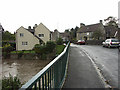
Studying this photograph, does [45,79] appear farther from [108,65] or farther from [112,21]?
[112,21]

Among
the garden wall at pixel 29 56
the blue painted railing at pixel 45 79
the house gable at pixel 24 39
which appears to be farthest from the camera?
the house gable at pixel 24 39

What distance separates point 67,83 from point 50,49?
20857 millimetres

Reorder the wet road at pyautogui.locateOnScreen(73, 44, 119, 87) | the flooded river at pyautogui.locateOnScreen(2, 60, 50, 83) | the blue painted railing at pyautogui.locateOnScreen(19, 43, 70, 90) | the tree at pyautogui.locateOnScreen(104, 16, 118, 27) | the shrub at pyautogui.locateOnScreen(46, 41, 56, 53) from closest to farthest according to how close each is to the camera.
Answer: the blue painted railing at pyautogui.locateOnScreen(19, 43, 70, 90)
the wet road at pyautogui.locateOnScreen(73, 44, 119, 87)
the flooded river at pyautogui.locateOnScreen(2, 60, 50, 83)
the shrub at pyautogui.locateOnScreen(46, 41, 56, 53)
the tree at pyautogui.locateOnScreen(104, 16, 118, 27)

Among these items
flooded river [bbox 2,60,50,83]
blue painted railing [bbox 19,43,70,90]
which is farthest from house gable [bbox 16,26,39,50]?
blue painted railing [bbox 19,43,70,90]

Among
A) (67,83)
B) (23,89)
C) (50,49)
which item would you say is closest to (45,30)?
(50,49)

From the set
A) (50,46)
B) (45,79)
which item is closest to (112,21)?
(50,46)

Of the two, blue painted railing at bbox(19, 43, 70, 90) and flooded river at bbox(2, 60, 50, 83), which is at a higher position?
blue painted railing at bbox(19, 43, 70, 90)

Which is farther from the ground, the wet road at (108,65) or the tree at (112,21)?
the tree at (112,21)

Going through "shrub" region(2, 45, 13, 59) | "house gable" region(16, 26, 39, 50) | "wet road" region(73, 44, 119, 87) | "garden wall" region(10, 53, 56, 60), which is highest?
"house gable" region(16, 26, 39, 50)

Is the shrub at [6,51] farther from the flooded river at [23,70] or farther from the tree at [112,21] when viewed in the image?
the tree at [112,21]

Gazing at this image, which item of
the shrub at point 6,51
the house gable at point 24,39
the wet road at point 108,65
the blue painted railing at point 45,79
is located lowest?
the shrub at point 6,51

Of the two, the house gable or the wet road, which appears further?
the house gable

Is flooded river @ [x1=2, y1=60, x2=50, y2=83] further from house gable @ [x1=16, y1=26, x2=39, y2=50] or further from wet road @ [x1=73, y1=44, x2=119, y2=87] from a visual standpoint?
house gable @ [x1=16, y1=26, x2=39, y2=50]

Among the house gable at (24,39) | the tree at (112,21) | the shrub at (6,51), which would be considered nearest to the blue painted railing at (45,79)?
the shrub at (6,51)
